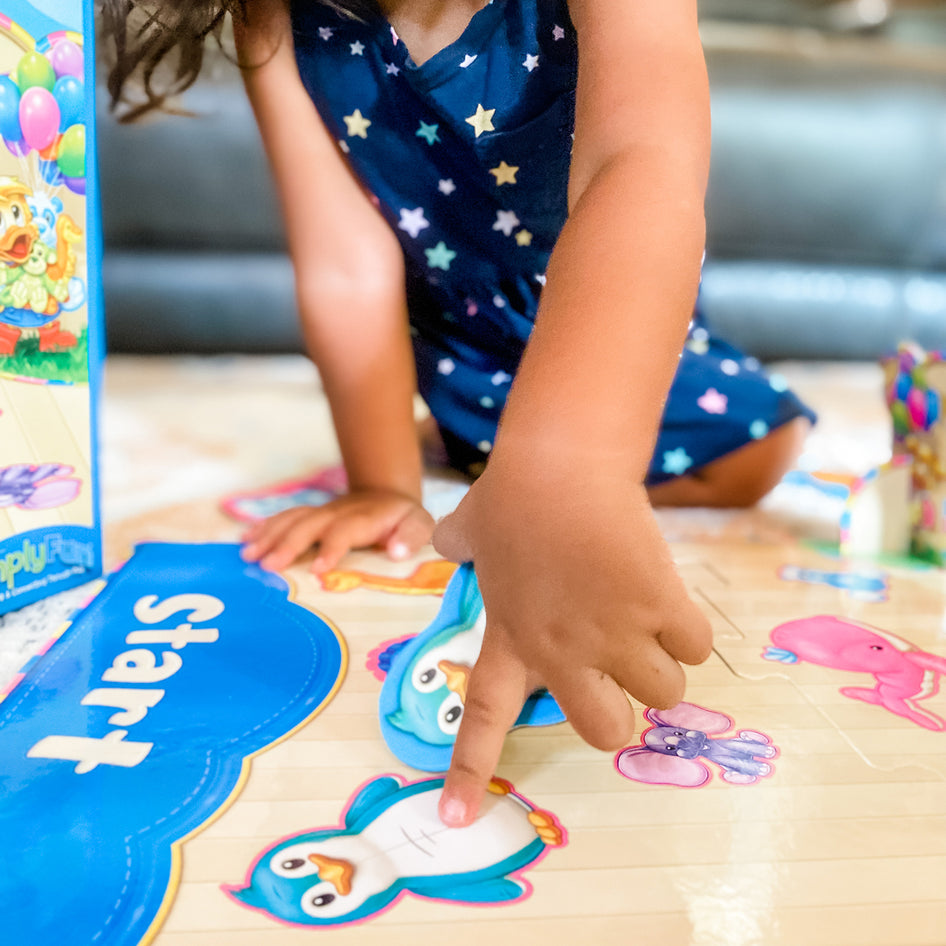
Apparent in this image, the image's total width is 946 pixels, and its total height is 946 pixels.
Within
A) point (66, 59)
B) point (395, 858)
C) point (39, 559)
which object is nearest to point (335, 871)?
point (395, 858)

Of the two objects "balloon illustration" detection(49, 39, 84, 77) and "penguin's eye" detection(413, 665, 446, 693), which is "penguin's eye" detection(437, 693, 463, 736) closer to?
"penguin's eye" detection(413, 665, 446, 693)

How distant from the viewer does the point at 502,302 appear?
680 millimetres

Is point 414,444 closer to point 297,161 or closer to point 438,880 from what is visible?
point 297,161

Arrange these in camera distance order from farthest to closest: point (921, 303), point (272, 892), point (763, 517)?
point (921, 303)
point (763, 517)
point (272, 892)

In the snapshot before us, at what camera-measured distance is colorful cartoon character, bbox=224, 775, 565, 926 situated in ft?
0.87

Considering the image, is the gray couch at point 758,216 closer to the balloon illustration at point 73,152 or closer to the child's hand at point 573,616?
the balloon illustration at point 73,152

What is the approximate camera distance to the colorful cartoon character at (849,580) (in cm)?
53

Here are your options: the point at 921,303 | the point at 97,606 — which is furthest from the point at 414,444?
the point at 921,303

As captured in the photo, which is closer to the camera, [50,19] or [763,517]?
[50,19]

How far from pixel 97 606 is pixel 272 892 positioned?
24cm

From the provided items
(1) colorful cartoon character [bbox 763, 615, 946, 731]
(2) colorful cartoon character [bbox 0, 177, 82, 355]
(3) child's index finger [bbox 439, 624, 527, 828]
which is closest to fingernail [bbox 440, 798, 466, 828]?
(3) child's index finger [bbox 439, 624, 527, 828]

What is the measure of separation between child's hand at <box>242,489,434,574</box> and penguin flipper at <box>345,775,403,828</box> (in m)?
0.23

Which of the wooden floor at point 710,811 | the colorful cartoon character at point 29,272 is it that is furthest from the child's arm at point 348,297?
the colorful cartoon character at point 29,272

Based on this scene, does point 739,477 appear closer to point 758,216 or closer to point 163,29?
point 163,29
